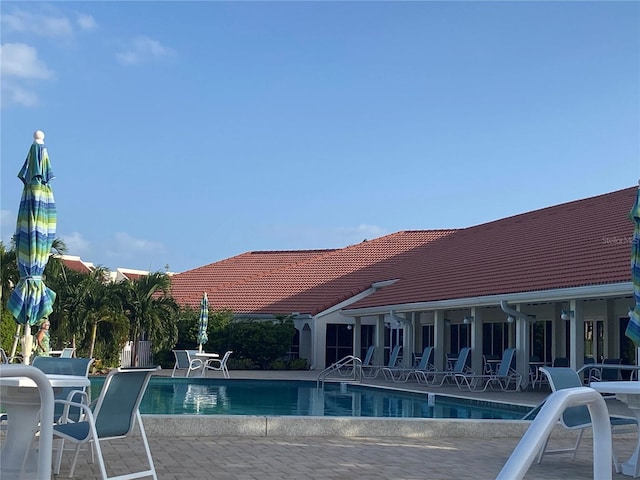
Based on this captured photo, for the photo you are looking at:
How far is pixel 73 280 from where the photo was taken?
23.8 meters

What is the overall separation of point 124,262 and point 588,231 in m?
35.4

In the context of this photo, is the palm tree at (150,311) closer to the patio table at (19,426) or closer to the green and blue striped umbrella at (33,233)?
the green and blue striped umbrella at (33,233)

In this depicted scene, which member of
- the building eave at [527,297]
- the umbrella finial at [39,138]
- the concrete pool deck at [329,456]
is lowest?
the concrete pool deck at [329,456]

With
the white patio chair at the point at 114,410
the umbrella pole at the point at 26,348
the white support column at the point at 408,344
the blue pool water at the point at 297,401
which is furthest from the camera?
the white support column at the point at 408,344

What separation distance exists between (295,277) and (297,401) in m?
18.0

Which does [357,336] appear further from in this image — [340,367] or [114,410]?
[114,410]

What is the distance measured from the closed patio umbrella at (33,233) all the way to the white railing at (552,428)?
25.4 feet

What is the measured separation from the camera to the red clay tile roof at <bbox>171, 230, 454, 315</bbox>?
105 ft

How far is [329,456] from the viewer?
8219 millimetres

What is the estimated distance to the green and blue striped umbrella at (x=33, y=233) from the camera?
30.9ft

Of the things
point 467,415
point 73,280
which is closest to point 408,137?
point 73,280

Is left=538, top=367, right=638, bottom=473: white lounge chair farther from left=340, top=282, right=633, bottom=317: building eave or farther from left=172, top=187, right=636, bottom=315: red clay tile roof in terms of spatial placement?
left=172, top=187, right=636, bottom=315: red clay tile roof

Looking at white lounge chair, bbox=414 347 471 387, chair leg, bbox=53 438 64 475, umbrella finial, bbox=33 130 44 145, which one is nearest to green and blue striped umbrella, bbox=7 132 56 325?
umbrella finial, bbox=33 130 44 145

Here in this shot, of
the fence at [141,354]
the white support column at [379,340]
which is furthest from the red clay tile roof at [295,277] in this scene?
the fence at [141,354]
